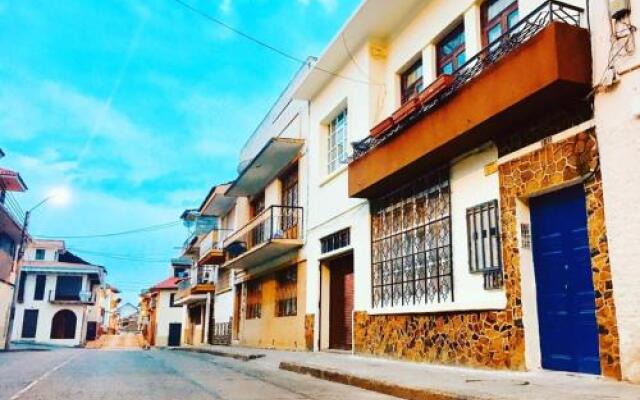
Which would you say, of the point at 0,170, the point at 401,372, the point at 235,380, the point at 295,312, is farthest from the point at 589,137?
the point at 0,170

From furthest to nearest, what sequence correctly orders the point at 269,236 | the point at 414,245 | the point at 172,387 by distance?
the point at 269,236, the point at 414,245, the point at 172,387

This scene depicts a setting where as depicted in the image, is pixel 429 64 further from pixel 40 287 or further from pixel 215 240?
pixel 40 287

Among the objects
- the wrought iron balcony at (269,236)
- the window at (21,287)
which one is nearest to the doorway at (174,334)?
the window at (21,287)

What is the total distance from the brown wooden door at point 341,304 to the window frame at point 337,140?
268 cm

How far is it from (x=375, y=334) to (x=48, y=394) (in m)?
6.70

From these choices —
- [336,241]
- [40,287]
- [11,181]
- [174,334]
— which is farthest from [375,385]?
[174,334]

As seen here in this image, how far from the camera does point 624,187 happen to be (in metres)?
6.73

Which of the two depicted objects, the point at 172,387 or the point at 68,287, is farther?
the point at 68,287

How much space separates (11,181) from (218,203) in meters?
10.1

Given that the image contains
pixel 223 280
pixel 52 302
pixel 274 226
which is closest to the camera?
pixel 274 226

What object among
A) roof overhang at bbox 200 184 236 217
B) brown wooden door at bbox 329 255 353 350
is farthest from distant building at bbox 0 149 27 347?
brown wooden door at bbox 329 255 353 350

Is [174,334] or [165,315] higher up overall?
[165,315]

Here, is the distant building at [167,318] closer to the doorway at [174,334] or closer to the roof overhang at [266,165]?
the doorway at [174,334]

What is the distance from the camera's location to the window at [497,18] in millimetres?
9594
